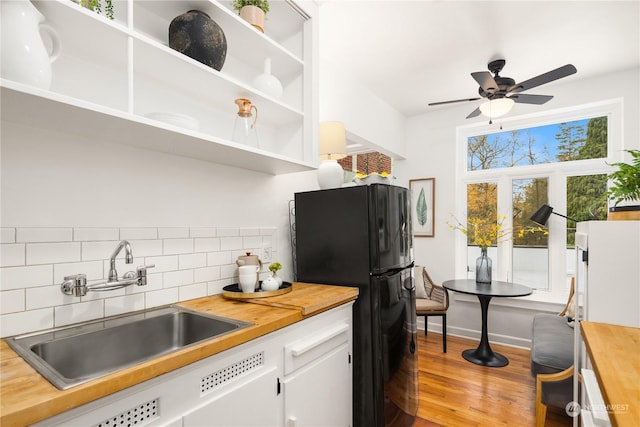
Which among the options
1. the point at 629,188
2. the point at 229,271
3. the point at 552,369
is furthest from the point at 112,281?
the point at 552,369

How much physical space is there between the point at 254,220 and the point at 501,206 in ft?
9.99

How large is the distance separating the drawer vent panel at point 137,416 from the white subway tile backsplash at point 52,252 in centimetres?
67

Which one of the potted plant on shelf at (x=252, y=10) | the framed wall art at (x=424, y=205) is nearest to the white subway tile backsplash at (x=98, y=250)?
the potted plant on shelf at (x=252, y=10)

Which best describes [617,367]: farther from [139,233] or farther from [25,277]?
[25,277]

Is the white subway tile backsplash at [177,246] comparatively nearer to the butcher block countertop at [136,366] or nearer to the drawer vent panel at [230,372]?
the butcher block countertop at [136,366]

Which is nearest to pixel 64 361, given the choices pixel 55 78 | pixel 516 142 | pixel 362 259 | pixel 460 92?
pixel 55 78

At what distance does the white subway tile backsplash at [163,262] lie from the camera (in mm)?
1475

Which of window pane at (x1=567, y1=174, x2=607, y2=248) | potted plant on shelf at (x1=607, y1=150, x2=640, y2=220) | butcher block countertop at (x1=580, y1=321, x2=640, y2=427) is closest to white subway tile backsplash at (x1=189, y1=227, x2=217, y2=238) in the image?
butcher block countertop at (x1=580, y1=321, x2=640, y2=427)

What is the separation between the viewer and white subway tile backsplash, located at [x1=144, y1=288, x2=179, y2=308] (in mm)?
1457

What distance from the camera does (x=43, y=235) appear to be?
3.81 ft

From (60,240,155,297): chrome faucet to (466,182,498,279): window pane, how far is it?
3430mm

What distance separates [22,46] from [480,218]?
4.06 m

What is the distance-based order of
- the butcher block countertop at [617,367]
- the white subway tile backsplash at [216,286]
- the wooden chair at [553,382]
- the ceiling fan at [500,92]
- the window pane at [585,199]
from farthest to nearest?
the window pane at [585,199]
the ceiling fan at [500,92]
the wooden chair at [553,382]
the white subway tile backsplash at [216,286]
the butcher block countertop at [617,367]

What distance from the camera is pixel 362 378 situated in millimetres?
1800
